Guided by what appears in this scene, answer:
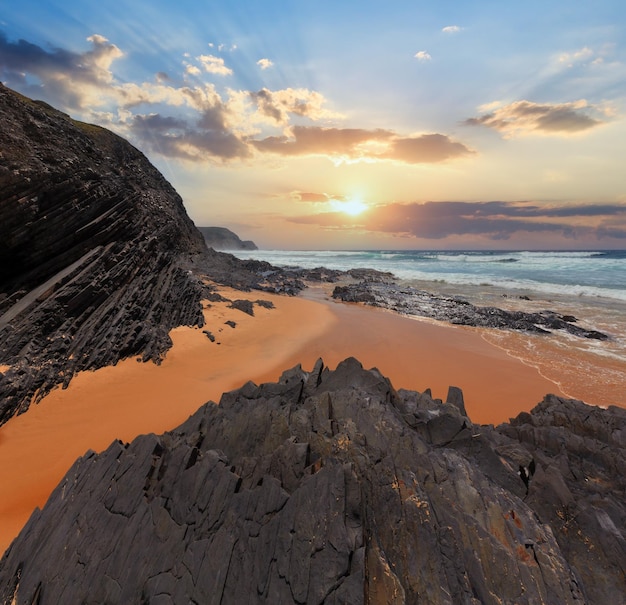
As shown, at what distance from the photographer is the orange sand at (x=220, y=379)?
8.33 m

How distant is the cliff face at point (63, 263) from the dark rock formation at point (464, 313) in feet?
69.9

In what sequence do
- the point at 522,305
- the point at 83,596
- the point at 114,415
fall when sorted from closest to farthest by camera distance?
the point at 83,596
the point at 114,415
the point at 522,305

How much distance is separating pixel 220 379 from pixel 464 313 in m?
22.2

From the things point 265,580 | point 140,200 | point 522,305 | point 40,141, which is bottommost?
point 522,305

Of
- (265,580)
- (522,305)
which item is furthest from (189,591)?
(522,305)

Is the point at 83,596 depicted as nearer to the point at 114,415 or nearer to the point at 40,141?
the point at 114,415

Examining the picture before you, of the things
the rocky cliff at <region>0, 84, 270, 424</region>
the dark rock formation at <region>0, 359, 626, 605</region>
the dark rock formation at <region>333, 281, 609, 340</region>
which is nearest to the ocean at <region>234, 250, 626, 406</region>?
the dark rock formation at <region>333, 281, 609, 340</region>

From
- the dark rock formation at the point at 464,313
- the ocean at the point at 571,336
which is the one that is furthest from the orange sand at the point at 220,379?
the dark rock formation at the point at 464,313

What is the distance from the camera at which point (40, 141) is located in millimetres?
11953

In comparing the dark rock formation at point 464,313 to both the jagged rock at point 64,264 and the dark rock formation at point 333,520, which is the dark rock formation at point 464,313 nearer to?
the dark rock formation at point 333,520

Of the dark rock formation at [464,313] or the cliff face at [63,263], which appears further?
the dark rock formation at [464,313]

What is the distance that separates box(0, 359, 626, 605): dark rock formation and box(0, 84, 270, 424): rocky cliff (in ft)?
23.6

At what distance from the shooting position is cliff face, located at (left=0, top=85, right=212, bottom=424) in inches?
Result: 420

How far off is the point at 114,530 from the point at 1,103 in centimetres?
1542
